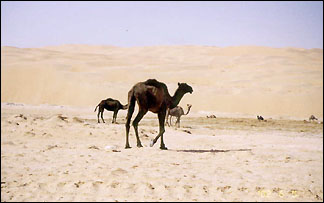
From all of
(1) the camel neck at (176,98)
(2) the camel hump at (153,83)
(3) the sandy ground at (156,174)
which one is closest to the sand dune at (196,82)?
(1) the camel neck at (176,98)

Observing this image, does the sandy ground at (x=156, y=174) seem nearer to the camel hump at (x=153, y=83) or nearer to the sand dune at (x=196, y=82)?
the camel hump at (x=153, y=83)

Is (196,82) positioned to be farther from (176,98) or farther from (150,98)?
(150,98)

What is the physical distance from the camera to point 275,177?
871 centimetres

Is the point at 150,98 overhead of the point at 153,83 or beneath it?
beneath

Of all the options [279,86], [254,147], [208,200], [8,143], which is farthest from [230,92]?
[208,200]

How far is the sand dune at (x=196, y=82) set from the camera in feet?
148

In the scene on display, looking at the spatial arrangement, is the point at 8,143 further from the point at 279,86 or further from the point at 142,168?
the point at 279,86

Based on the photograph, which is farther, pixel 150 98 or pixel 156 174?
pixel 150 98

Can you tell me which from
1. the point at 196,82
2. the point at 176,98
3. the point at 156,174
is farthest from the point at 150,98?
the point at 196,82

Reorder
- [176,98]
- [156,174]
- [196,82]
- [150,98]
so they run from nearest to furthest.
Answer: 1. [156,174]
2. [150,98]
3. [176,98]
4. [196,82]

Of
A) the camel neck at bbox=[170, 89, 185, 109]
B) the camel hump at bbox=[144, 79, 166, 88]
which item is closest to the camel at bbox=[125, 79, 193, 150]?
the camel hump at bbox=[144, 79, 166, 88]

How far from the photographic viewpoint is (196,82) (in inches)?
2360

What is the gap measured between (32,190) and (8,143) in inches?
249

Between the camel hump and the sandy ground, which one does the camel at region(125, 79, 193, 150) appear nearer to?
the camel hump
